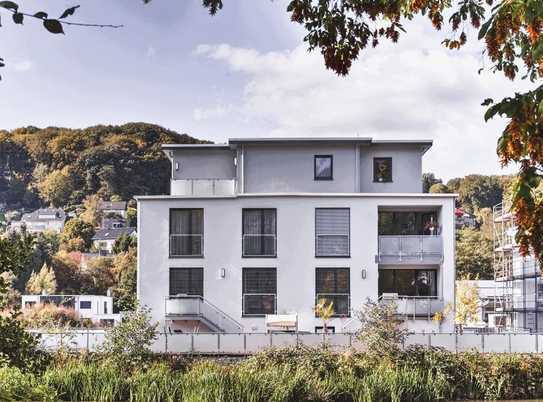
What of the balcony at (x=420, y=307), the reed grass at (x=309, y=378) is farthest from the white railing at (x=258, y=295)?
the reed grass at (x=309, y=378)

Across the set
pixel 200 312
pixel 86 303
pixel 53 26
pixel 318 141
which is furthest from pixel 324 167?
pixel 53 26

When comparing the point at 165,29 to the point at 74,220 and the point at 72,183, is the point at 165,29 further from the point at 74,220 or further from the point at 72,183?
the point at 72,183

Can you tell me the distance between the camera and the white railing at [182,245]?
29.2 meters

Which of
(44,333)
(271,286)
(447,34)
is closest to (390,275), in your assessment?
(271,286)

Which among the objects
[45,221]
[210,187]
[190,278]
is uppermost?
[45,221]

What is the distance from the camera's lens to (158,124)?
106 metres

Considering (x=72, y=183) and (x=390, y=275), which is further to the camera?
(x=72, y=183)

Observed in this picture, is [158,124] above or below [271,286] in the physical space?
above

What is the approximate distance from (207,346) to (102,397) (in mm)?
5239

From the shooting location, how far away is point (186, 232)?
2939 cm

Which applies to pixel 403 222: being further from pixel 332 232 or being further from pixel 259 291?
pixel 259 291

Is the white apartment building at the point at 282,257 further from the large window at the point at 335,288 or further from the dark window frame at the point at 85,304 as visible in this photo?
the dark window frame at the point at 85,304

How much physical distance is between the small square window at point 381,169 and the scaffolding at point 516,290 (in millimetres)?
6150

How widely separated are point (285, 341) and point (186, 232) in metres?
8.62
